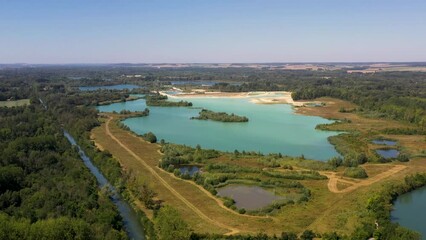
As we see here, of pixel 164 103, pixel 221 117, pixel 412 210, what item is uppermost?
pixel 221 117

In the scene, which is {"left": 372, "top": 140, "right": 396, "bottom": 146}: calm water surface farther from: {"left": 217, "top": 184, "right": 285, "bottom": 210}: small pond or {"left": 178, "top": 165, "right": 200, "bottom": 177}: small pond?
{"left": 178, "top": 165, "right": 200, "bottom": 177}: small pond

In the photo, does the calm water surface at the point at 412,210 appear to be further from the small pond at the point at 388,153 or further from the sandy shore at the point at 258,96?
the sandy shore at the point at 258,96

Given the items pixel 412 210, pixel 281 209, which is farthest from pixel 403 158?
pixel 281 209

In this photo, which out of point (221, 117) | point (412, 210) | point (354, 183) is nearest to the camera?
point (412, 210)

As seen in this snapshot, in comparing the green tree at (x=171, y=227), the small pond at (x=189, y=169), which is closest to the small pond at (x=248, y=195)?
the small pond at (x=189, y=169)

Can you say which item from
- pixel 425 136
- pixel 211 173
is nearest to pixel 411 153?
pixel 425 136

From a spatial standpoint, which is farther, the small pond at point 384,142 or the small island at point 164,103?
the small island at point 164,103

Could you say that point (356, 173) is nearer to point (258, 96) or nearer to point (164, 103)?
point (164, 103)
